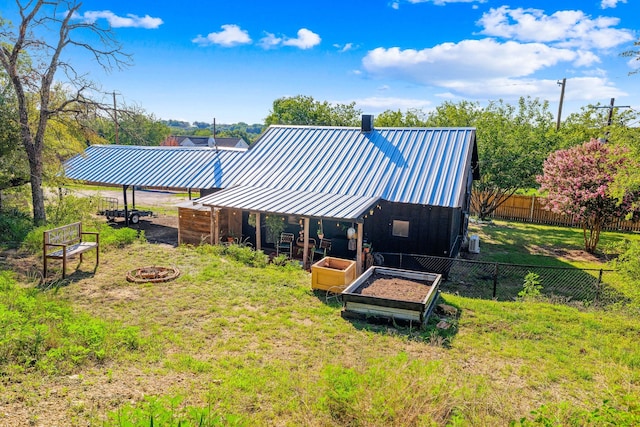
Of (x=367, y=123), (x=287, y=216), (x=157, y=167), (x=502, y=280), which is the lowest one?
(x=502, y=280)

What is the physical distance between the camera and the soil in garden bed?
9.89 m

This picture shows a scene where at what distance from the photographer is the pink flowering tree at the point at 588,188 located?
59.7ft

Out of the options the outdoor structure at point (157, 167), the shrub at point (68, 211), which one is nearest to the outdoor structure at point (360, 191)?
the outdoor structure at point (157, 167)

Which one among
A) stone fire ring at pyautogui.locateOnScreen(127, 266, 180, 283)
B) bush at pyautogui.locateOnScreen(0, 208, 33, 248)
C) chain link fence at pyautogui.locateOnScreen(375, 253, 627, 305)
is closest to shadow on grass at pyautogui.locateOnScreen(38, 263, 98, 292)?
stone fire ring at pyautogui.locateOnScreen(127, 266, 180, 283)

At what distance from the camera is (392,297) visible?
9.80 m

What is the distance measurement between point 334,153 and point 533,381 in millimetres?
13080

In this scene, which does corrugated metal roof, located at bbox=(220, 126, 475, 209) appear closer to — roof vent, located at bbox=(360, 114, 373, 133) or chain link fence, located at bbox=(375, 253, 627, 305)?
roof vent, located at bbox=(360, 114, 373, 133)

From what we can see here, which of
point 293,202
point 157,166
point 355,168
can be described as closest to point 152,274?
point 293,202

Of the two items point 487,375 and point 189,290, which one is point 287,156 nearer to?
point 189,290

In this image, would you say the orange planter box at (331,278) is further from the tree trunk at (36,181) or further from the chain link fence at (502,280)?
the tree trunk at (36,181)

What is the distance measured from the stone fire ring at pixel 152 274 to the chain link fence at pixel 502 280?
23.2 feet

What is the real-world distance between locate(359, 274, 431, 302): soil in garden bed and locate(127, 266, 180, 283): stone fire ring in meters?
5.45

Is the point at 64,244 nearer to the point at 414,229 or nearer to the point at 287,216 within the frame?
the point at 287,216

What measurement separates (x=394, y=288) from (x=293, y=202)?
18.5ft
